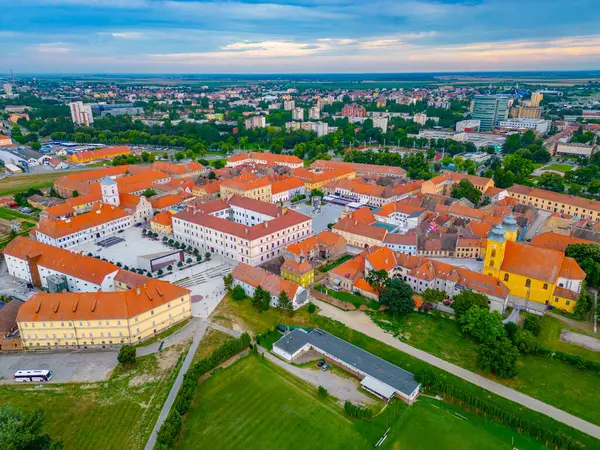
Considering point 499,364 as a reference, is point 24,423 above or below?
above

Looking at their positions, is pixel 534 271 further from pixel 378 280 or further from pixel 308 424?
pixel 308 424

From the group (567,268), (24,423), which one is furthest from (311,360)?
(567,268)

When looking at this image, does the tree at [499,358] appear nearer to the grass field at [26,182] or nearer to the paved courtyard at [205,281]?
the paved courtyard at [205,281]

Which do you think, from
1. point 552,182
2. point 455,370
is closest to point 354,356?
point 455,370

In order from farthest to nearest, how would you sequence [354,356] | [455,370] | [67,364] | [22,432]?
1. [354,356]
2. [67,364]
3. [455,370]
4. [22,432]

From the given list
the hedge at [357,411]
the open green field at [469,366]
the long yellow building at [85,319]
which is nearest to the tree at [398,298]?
the open green field at [469,366]

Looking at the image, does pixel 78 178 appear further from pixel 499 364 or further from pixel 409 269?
pixel 499 364
